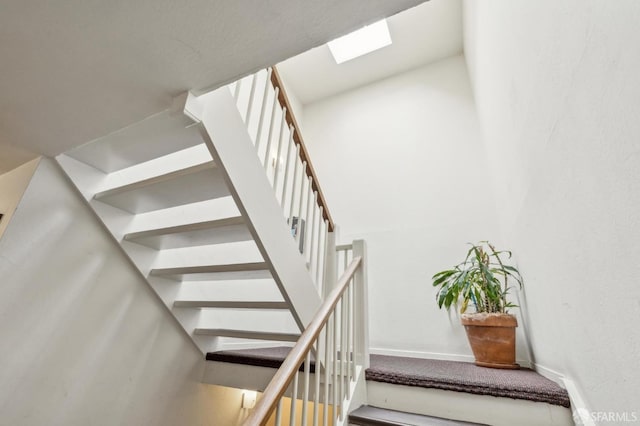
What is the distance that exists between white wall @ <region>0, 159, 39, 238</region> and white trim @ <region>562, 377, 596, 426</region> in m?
2.72

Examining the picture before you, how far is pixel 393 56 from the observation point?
3.79 meters

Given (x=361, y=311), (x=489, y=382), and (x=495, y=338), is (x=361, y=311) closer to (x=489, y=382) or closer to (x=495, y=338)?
(x=489, y=382)

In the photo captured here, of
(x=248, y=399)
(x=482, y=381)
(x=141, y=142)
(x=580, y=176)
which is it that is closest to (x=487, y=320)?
(x=482, y=381)

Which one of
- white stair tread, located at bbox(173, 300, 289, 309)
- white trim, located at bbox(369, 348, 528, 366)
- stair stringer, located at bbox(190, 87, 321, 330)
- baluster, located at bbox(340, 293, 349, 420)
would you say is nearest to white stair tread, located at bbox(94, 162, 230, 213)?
stair stringer, located at bbox(190, 87, 321, 330)

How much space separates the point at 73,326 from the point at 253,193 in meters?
1.27

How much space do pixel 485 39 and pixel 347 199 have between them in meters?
2.10

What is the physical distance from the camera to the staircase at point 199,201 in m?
1.41

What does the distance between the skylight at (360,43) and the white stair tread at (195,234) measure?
2.85 m

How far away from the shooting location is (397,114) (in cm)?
383

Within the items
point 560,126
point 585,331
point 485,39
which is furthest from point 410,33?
point 585,331

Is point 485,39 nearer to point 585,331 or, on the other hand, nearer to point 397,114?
point 397,114

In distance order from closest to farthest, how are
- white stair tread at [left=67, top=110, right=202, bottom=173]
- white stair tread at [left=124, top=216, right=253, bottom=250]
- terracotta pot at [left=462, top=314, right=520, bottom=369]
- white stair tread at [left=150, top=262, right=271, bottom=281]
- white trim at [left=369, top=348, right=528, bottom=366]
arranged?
white stair tread at [left=67, top=110, right=202, bottom=173] < white stair tread at [left=124, top=216, right=253, bottom=250] < white stair tread at [left=150, top=262, right=271, bottom=281] < terracotta pot at [left=462, top=314, right=520, bottom=369] < white trim at [left=369, top=348, right=528, bottom=366]

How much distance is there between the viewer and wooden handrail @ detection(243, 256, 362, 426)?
3.25 feet

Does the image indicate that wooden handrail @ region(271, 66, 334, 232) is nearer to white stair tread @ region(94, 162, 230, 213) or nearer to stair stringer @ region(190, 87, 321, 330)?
stair stringer @ region(190, 87, 321, 330)
